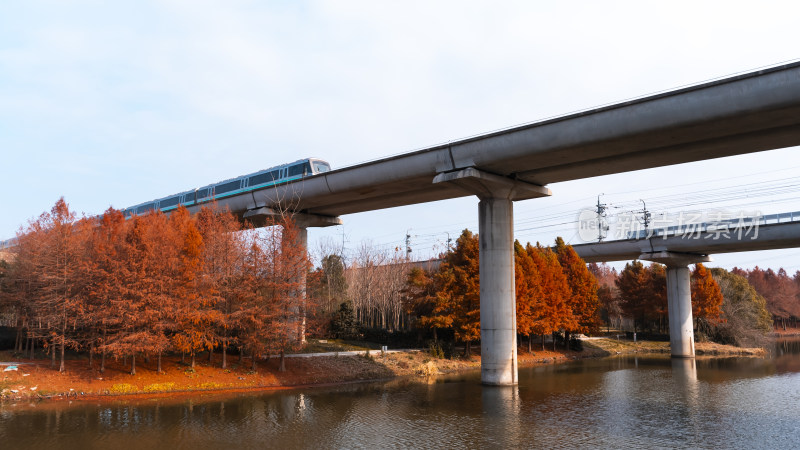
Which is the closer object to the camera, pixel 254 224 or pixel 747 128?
pixel 747 128

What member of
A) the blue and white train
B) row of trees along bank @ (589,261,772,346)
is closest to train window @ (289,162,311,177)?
the blue and white train

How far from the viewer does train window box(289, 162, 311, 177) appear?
128 ft

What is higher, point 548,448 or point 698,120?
point 698,120

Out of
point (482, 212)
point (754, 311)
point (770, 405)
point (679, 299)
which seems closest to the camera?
point (770, 405)

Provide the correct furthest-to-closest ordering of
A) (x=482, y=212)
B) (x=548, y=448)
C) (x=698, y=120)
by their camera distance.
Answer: (x=482, y=212) → (x=698, y=120) → (x=548, y=448)

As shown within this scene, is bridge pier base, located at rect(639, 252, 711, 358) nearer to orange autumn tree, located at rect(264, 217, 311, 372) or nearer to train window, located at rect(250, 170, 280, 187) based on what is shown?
train window, located at rect(250, 170, 280, 187)

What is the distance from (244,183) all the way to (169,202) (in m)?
11.1

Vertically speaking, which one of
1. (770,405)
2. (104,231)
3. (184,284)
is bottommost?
(770,405)

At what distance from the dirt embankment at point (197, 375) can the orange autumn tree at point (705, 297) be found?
37960 millimetres

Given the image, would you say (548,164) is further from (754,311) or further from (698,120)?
(754,311)

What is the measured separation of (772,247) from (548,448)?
46846 millimetres

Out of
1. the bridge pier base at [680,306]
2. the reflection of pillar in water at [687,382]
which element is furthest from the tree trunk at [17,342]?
the bridge pier base at [680,306]

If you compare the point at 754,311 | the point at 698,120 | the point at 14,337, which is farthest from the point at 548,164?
the point at 754,311

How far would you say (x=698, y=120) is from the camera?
21797mm
